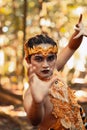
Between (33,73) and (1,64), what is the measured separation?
2762mm

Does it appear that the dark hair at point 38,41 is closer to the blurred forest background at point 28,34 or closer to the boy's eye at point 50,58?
the boy's eye at point 50,58

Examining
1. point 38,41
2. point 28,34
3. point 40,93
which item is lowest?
point 28,34

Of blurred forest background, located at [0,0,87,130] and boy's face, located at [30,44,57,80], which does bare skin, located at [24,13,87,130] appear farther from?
blurred forest background, located at [0,0,87,130]

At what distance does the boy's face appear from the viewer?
6.84 feet

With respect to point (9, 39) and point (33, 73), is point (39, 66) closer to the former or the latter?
point (33, 73)

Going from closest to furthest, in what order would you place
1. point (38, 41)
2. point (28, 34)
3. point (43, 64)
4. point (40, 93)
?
point (40, 93) < point (43, 64) < point (38, 41) < point (28, 34)

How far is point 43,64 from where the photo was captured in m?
2.09

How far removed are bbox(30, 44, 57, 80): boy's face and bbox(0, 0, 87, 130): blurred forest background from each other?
91.5 inches

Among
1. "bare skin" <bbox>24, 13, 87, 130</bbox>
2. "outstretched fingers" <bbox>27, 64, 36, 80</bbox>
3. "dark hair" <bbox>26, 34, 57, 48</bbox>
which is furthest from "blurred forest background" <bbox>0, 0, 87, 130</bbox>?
"outstretched fingers" <bbox>27, 64, 36, 80</bbox>

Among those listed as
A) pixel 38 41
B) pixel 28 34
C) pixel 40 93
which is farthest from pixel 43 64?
pixel 28 34

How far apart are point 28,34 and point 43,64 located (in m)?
2.49

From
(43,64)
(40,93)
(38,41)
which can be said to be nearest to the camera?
(40,93)

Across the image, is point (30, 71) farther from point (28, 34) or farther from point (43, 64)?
point (28, 34)

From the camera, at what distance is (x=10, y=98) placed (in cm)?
479
